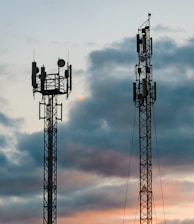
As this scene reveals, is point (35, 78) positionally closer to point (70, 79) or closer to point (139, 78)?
point (70, 79)

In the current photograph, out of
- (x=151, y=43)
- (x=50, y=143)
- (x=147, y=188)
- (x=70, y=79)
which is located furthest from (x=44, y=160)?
(x=151, y=43)

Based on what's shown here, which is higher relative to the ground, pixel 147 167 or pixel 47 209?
pixel 147 167

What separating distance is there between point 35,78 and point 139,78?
83.9 feet

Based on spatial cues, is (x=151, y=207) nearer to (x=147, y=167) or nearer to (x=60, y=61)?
(x=147, y=167)

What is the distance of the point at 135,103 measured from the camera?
17875cm

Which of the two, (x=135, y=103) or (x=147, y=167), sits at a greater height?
(x=135, y=103)

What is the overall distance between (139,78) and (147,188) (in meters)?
21.0

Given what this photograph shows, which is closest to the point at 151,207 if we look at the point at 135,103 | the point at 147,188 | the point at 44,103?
the point at 147,188

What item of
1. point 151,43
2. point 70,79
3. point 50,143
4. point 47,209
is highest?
point 151,43

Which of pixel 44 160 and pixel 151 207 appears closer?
pixel 44 160

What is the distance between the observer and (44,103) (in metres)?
160

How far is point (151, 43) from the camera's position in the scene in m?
182

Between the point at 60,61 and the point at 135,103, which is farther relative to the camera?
the point at 135,103

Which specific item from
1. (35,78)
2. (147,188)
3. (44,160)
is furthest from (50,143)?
(147,188)
